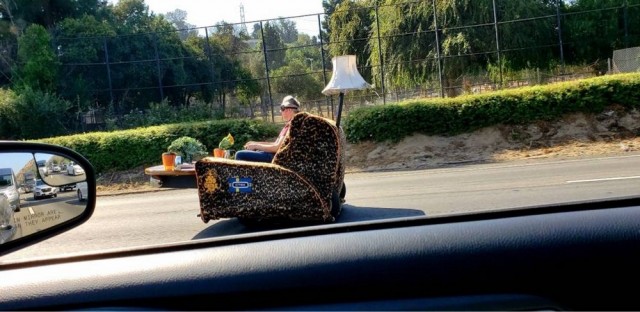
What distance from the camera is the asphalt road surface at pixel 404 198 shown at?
22.8 feet

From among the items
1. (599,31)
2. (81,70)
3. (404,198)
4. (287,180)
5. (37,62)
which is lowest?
(404,198)

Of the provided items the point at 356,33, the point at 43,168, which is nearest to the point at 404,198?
the point at 43,168

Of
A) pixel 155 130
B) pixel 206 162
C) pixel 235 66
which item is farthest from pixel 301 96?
pixel 206 162

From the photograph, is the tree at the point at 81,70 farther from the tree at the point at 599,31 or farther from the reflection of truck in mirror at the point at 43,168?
the reflection of truck in mirror at the point at 43,168

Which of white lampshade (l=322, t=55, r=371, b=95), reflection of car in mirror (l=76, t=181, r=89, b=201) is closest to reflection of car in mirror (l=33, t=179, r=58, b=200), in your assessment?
reflection of car in mirror (l=76, t=181, r=89, b=201)

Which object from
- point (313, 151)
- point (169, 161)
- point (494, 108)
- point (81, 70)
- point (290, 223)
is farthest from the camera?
point (81, 70)

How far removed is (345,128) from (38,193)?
13.9 m

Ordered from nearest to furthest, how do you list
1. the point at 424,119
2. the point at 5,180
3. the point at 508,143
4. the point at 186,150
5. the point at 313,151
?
the point at 5,180, the point at 313,151, the point at 186,150, the point at 508,143, the point at 424,119

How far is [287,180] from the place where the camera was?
19.8 ft

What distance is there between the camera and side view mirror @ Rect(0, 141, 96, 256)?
2.11 m

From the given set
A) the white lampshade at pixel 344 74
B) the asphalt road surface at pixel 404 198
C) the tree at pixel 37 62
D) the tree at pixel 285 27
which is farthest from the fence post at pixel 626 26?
the tree at pixel 37 62

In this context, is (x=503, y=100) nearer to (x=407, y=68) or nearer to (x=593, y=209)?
(x=407, y=68)

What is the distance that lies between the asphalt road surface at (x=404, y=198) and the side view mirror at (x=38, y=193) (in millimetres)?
2693

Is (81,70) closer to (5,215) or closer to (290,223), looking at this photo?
(290,223)
